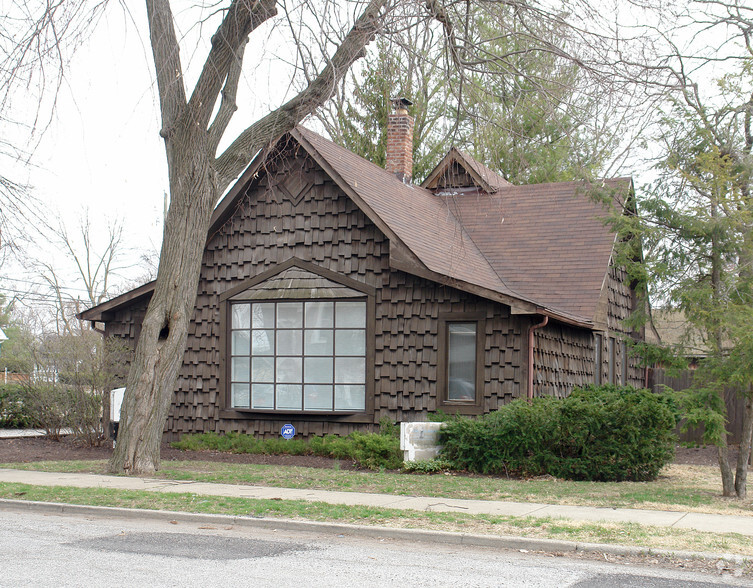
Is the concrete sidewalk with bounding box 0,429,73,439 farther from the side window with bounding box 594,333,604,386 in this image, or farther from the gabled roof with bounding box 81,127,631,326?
the side window with bounding box 594,333,604,386

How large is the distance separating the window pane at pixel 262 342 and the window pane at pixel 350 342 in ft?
4.62

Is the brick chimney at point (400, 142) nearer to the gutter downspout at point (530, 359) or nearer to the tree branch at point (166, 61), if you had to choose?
the gutter downspout at point (530, 359)

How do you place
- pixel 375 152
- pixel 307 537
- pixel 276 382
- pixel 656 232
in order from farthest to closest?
pixel 375 152
pixel 276 382
pixel 656 232
pixel 307 537

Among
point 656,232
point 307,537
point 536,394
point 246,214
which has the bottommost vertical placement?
point 307,537

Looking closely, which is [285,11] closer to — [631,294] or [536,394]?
[536,394]

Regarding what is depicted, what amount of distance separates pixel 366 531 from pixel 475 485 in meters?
3.71

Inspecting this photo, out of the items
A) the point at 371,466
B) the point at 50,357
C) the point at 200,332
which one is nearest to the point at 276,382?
the point at 200,332

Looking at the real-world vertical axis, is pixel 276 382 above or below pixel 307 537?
above

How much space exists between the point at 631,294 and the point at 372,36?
39.2 feet

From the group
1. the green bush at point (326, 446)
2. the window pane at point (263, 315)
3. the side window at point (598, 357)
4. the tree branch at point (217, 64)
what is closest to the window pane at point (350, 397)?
the green bush at point (326, 446)

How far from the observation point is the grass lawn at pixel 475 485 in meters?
10.2

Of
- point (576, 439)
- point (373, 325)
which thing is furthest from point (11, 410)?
point (576, 439)

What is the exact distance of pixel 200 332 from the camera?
17.3 meters

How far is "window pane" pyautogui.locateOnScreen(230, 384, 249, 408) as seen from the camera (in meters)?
16.8
